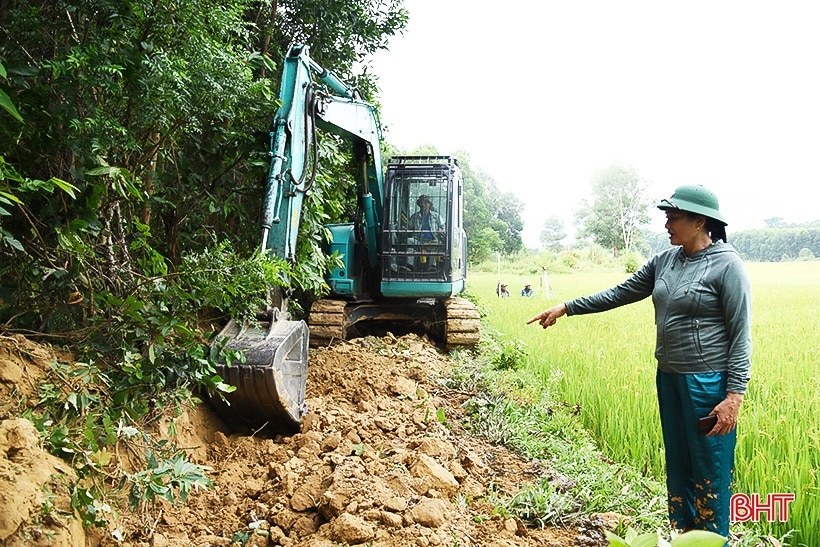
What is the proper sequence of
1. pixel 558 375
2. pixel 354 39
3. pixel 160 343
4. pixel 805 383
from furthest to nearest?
1. pixel 354 39
2. pixel 558 375
3. pixel 805 383
4. pixel 160 343

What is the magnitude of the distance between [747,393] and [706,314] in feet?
7.25

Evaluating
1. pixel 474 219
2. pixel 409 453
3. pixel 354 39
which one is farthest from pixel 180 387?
pixel 474 219

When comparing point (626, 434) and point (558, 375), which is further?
point (558, 375)

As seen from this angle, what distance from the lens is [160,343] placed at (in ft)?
8.36

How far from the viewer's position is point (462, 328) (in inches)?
268

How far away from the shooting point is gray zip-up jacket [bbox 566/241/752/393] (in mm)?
2314

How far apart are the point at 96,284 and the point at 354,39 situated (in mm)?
6583

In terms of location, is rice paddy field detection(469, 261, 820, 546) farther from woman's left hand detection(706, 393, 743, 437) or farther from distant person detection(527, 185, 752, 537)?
woman's left hand detection(706, 393, 743, 437)

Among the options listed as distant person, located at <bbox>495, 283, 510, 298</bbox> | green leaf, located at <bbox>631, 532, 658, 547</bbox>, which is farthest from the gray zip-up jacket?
distant person, located at <bbox>495, 283, 510, 298</bbox>

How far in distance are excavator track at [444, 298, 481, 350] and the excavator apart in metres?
0.01

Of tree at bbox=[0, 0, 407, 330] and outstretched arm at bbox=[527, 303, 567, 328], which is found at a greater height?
tree at bbox=[0, 0, 407, 330]

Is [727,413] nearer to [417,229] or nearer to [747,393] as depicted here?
[747,393]

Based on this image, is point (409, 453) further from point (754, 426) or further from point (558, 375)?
point (558, 375)

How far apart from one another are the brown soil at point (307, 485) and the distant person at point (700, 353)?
51 cm
